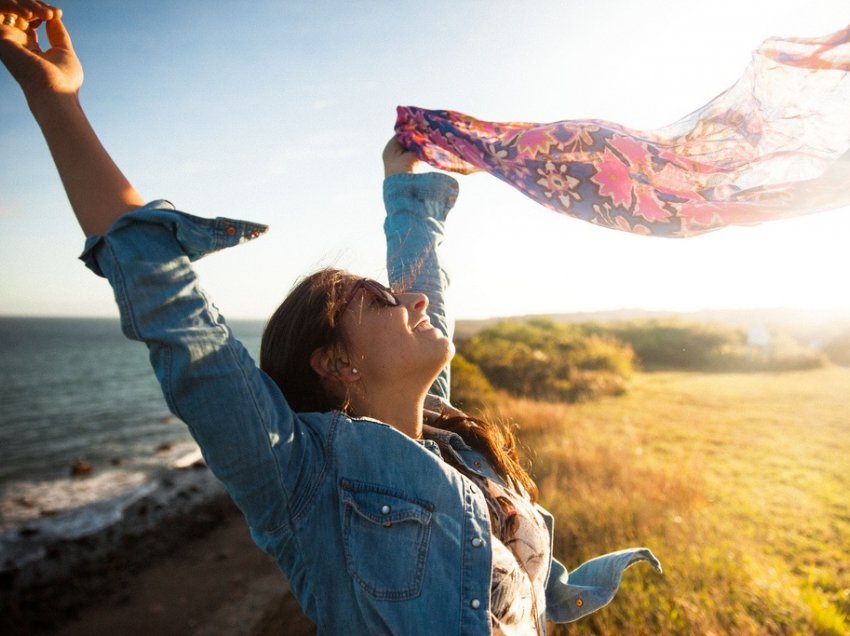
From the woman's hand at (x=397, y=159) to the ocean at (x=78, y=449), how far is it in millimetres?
12223

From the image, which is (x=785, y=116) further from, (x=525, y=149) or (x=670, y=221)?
(x=525, y=149)

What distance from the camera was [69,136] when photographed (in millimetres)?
1201

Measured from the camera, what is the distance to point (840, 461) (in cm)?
636

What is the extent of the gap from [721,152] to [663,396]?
10.7 metres

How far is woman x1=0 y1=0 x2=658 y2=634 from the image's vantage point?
1189mm

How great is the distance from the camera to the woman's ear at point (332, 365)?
75.0 inches

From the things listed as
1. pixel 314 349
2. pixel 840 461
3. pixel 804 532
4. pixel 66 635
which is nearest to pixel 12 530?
pixel 66 635

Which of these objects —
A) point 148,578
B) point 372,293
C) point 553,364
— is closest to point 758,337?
point 553,364

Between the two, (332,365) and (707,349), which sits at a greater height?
(332,365)

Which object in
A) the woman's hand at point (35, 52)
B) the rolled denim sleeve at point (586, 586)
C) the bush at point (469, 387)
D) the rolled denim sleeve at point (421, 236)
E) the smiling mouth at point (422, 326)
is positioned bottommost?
the bush at point (469, 387)

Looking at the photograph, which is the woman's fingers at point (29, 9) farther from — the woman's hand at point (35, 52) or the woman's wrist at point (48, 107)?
the woman's wrist at point (48, 107)

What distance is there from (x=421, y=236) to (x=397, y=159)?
0.54 meters

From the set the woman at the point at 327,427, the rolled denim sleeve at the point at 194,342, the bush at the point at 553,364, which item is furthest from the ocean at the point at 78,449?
the rolled denim sleeve at the point at 194,342

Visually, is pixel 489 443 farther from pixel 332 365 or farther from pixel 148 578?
pixel 148 578
